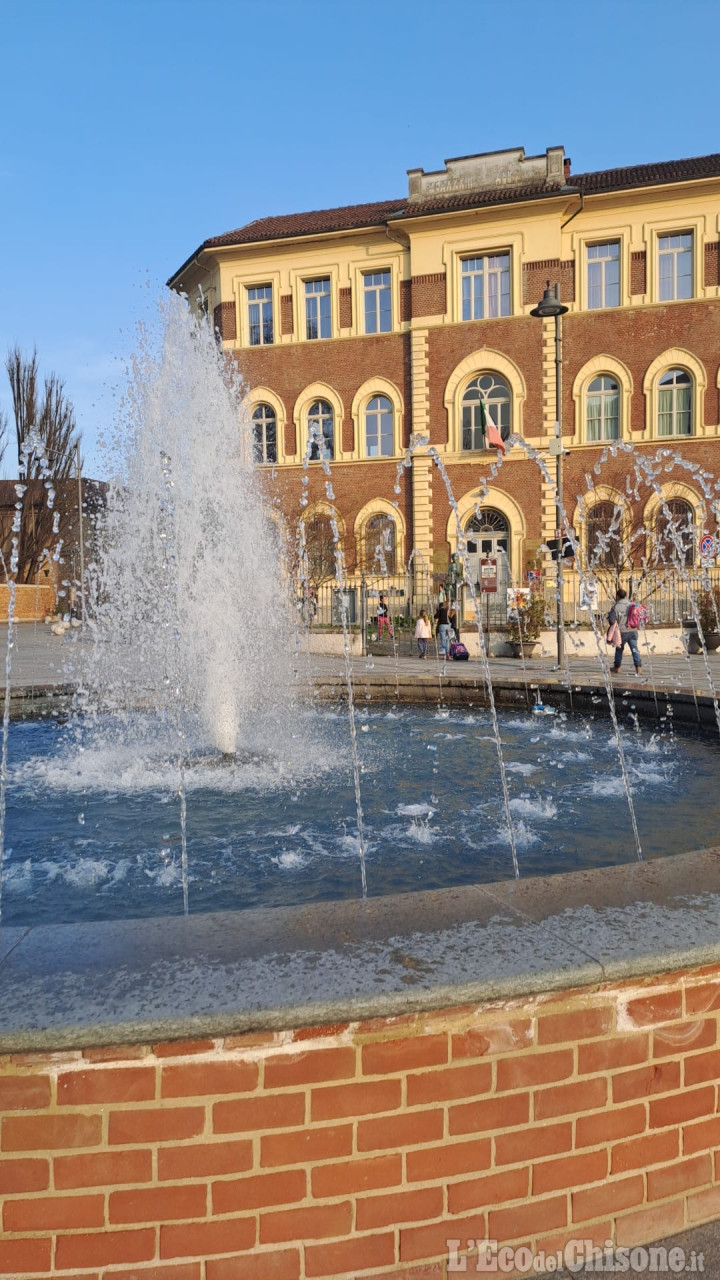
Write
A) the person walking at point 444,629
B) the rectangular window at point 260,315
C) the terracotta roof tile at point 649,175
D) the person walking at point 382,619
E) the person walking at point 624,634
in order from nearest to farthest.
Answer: the person walking at point 624,634
the person walking at point 444,629
the person walking at point 382,619
the terracotta roof tile at point 649,175
the rectangular window at point 260,315

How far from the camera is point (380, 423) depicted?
31.2m

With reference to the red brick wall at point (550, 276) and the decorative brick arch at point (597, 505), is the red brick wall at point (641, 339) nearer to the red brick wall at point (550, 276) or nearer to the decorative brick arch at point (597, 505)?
the red brick wall at point (550, 276)

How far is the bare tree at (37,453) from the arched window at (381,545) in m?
18.2

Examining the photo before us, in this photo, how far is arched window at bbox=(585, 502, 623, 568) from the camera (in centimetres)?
2842

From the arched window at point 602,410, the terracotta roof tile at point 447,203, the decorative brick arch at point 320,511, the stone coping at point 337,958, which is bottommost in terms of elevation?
the stone coping at point 337,958

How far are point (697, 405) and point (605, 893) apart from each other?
29.0 m

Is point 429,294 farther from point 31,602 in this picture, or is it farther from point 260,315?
point 31,602

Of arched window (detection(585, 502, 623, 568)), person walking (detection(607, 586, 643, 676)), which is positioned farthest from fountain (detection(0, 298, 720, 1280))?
arched window (detection(585, 502, 623, 568))

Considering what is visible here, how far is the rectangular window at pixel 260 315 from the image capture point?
32.2 meters

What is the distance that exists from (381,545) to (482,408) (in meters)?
5.77

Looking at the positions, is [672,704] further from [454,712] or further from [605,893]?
[605,893]

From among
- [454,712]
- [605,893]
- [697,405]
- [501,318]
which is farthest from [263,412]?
[605,893]

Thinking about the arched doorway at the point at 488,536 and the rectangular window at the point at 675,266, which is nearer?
the rectangular window at the point at 675,266

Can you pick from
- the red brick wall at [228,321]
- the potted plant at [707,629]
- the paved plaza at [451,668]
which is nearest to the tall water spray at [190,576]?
the paved plaza at [451,668]
